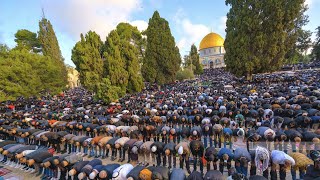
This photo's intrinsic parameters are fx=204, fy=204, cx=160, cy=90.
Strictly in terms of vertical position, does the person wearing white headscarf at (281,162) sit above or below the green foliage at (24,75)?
below

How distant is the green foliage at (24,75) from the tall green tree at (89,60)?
5380 millimetres

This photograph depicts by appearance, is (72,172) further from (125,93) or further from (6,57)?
(6,57)

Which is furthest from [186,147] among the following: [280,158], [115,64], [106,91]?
[115,64]

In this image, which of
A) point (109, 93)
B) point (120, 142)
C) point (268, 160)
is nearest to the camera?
point (268, 160)

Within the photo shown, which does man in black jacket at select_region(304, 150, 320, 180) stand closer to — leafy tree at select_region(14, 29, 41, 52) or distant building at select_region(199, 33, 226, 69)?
leafy tree at select_region(14, 29, 41, 52)

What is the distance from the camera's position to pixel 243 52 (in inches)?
983

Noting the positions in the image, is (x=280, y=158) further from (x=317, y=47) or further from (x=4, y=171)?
(x=317, y=47)

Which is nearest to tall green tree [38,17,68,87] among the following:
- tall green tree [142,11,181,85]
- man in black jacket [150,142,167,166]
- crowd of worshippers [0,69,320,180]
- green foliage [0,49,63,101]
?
green foliage [0,49,63,101]

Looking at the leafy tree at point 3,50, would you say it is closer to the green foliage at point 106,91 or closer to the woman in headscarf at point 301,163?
the green foliage at point 106,91

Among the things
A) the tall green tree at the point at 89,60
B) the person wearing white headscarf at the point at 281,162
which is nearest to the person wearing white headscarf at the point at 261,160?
the person wearing white headscarf at the point at 281,162

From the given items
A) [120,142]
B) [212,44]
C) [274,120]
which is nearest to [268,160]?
[274,120]

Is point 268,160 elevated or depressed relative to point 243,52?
depressed

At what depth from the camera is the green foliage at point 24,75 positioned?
21250mm

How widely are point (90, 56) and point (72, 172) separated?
57.9 feet
